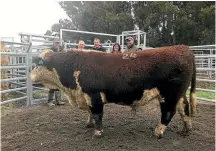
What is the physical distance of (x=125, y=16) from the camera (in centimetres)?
2692

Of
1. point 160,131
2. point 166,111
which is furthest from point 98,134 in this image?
point 166,111

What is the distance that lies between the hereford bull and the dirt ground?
1.16ft

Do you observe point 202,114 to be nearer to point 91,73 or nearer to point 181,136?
point 181,136

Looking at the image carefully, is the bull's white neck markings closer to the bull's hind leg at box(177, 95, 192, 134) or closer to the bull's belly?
the bull's belly

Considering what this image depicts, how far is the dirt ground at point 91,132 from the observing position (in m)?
4.62

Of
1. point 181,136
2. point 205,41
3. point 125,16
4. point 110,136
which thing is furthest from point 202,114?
point 125,16

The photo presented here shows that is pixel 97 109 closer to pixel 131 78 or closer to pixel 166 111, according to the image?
pixel 131 78

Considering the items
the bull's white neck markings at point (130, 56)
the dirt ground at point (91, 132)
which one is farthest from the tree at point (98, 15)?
the bull's white neck markings at point (130, 56)

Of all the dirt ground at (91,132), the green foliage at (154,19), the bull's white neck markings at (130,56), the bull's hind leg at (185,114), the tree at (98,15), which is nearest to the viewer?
the dirt ground at (91,132)

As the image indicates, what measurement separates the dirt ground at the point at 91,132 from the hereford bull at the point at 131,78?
35 centimetres

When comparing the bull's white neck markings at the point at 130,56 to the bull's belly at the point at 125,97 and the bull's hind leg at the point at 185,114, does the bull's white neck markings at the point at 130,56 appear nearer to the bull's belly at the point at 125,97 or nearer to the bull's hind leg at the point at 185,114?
the bull's belly at the point at 125,97

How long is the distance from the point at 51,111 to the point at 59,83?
1.85 metres

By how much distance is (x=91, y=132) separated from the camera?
539 cm

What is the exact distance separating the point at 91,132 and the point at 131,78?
1.31 metres
